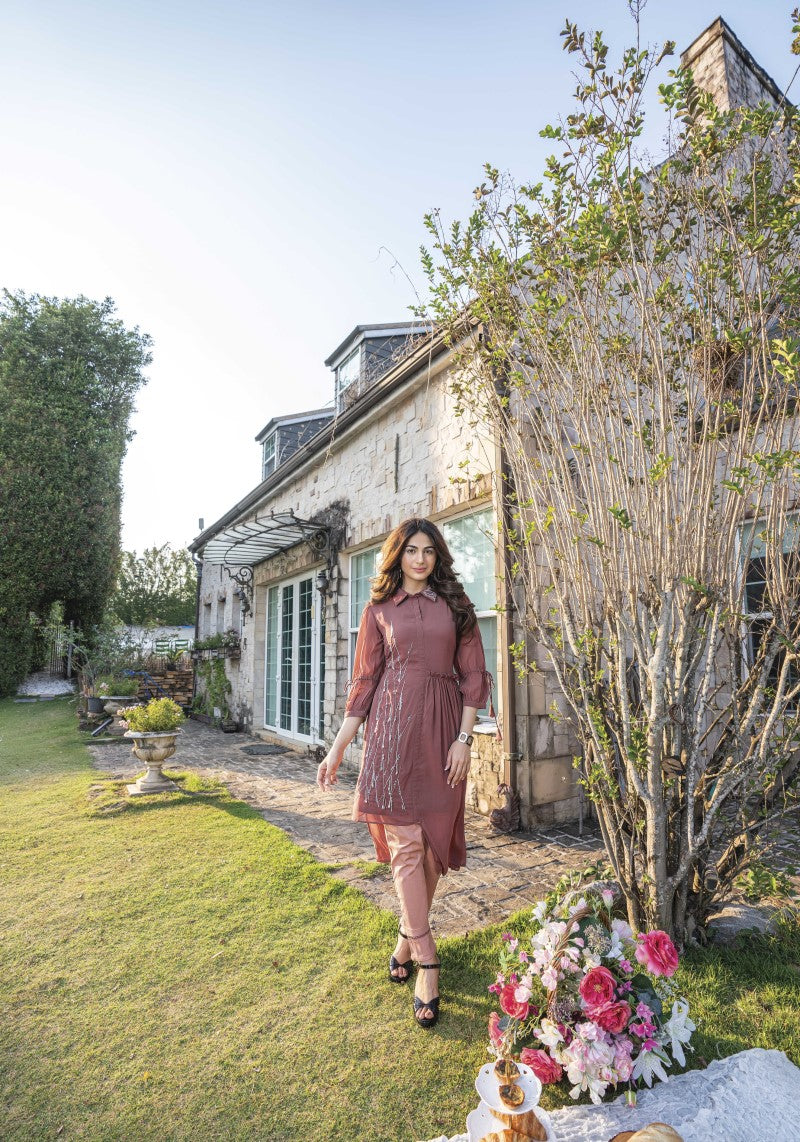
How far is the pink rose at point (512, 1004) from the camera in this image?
175 centimetres

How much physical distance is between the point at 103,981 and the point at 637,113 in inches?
166

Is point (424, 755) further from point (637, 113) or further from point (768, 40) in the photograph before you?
point (768, 40)

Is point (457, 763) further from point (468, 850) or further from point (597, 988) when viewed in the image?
point (468, 850)

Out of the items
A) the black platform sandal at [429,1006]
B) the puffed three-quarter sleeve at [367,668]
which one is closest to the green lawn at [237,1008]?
the black platform sandal at [429,1006]

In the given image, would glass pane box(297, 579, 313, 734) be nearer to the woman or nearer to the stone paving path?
the stone paving path

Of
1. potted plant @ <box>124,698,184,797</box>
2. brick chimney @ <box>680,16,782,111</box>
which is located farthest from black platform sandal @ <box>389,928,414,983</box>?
brick chimney @ <box>680,16,782,111</box>

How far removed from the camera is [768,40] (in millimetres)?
2307

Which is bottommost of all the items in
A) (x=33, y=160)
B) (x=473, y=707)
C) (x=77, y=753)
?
(x=77, y=753)

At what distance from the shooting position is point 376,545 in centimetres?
677

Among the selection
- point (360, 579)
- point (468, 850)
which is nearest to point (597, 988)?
point (468, 850)

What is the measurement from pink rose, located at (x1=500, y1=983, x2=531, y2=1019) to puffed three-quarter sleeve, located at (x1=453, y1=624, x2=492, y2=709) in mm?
939

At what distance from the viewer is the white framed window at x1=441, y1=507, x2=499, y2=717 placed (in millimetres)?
4840

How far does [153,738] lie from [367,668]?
427cm

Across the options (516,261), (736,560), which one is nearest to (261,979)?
(736,560)
